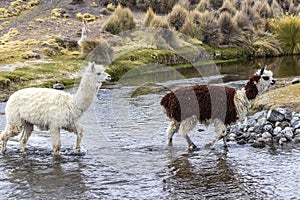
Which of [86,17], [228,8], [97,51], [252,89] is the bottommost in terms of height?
[252,89]

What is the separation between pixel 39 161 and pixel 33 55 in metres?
10.4

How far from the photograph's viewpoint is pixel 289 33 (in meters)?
22.6

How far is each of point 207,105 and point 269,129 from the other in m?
1.43

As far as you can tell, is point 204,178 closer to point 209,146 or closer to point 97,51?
point 209,146

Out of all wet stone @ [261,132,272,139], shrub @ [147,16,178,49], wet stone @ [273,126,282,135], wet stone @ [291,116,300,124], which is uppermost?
shrub @ [147,16,178,49]

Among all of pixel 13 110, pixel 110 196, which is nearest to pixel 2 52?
pixel 13 110

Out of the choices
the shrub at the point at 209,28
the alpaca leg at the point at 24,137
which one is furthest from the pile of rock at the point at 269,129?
the shrub at the point at 209,28

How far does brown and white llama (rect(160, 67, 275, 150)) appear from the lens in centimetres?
838

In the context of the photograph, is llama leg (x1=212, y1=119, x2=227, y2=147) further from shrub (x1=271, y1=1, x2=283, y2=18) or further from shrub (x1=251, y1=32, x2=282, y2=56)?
shrub (x1=271, y1=1, x2=283, y2=18)

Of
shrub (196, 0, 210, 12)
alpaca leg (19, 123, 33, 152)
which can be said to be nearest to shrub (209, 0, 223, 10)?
shrub (196, 0, 210, 12)

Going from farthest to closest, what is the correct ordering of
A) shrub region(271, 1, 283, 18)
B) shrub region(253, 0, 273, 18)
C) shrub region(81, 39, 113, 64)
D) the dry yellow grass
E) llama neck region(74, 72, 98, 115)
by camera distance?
shrub region(271, 1, 283, 18) → shrub region(253, 0, 273, 18) → shrub region(81, 39, 113, 64) → the dry yellow grass → llama neck region(74, 72, 98, 115)

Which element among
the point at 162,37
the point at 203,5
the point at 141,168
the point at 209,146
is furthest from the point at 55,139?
the point at 203,5

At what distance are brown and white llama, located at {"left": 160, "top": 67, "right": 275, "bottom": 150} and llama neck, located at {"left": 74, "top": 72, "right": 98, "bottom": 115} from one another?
4.26 feet

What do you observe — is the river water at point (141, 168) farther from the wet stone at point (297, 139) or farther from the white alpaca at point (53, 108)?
the white alpaca at point (53, 108)
